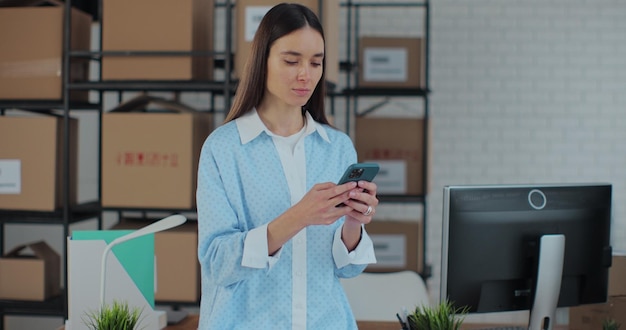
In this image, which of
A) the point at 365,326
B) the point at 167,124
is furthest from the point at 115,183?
the point at 365,326

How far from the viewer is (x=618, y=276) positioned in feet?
6.23

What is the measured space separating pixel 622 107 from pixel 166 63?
3.19m

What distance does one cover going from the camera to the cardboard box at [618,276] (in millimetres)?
1888

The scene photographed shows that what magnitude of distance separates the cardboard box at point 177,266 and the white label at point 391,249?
119 centimetres

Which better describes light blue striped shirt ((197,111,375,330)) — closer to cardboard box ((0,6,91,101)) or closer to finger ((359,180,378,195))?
finger ((359,180,378,195))

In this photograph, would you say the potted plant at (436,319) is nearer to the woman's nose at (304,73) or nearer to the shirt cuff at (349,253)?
the shirt cuff at (349,253)

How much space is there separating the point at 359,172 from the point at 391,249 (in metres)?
2.61

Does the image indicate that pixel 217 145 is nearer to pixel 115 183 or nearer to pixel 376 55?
pixel 115 183

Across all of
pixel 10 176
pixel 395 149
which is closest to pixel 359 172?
pixel 10 176

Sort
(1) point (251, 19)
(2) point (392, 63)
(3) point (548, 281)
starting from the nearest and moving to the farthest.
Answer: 1. (3) point (548, 281)
2. (1) point (251, 19)
3. (2) point (392, 63)

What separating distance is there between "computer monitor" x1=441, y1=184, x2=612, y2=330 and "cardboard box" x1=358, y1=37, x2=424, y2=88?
218cm

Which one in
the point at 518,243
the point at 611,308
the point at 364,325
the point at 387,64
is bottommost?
the point at 364,325

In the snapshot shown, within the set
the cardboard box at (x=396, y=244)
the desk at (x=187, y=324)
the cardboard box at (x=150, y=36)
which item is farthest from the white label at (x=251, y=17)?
the cardboard box at (x=396, y=244)

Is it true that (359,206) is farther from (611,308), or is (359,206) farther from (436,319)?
(611,308)
